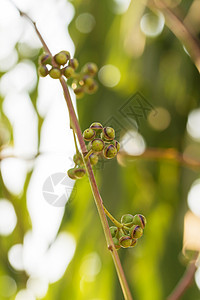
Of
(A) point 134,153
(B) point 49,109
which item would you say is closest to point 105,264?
(A) point 134,153

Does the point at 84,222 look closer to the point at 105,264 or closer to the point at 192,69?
the point at 105,264

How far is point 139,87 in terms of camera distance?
1.48 m

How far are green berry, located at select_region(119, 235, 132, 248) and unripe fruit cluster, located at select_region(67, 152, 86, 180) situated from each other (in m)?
0.10

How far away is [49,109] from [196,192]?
1.67ft

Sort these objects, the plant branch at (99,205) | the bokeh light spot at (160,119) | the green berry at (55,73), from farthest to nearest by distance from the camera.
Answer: the bokeh light spot at (160,119)
the green berry at (55,73)
the plant branch at (99,205)

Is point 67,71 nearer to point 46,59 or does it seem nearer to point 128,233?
point 46,59

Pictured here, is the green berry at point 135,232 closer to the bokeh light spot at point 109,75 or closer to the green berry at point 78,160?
the green berry at point 78,160

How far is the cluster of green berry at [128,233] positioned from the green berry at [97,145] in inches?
3.7

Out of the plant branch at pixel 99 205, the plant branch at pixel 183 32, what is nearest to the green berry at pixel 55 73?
the plant branch at pixel 99 205

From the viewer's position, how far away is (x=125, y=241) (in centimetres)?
51

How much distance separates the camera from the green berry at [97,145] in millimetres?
503

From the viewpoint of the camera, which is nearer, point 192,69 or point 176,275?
point 176,275

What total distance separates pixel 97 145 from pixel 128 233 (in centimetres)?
11

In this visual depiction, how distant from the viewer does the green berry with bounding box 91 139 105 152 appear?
0.50 metres
